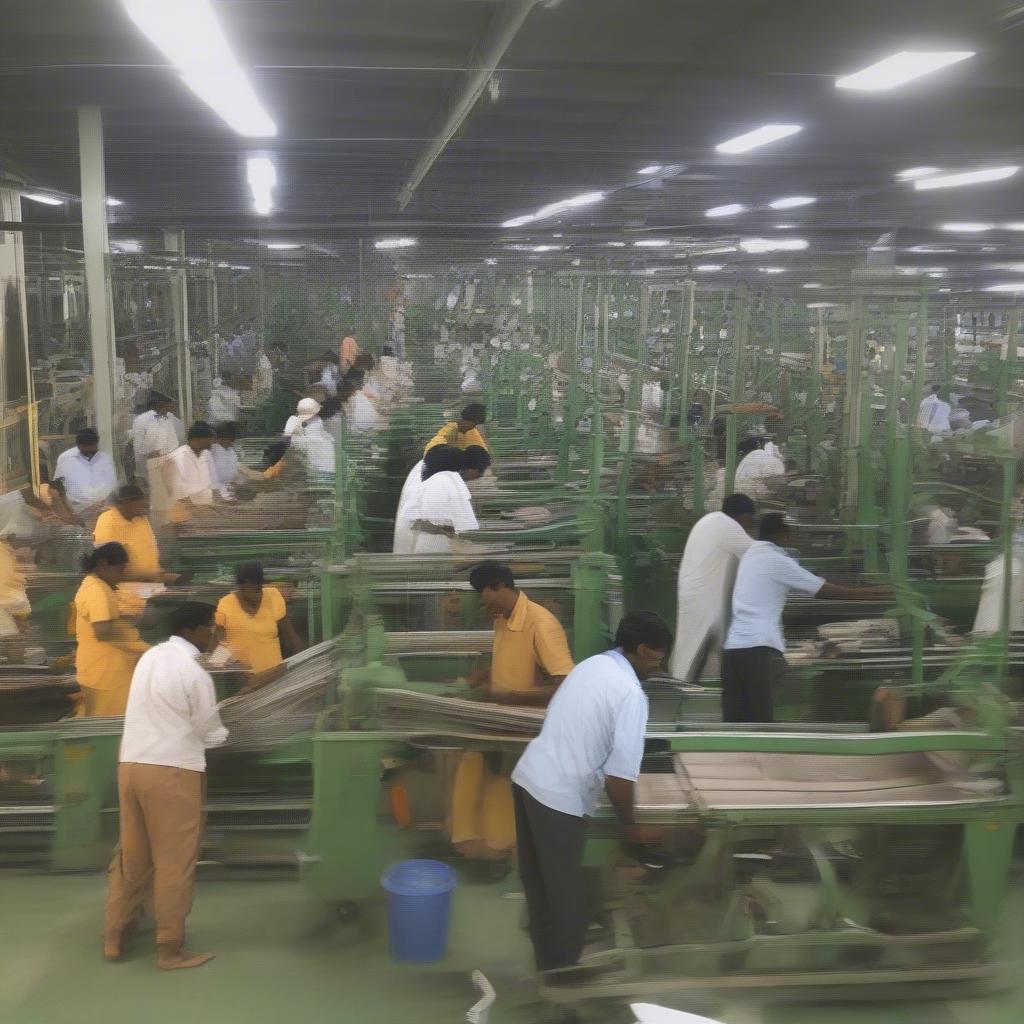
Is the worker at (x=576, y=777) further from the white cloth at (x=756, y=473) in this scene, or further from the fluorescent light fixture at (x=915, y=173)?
the fluorescent light fixture at (x=915, y=173)

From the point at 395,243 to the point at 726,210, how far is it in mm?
2294

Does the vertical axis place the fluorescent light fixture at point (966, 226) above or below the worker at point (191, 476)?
above

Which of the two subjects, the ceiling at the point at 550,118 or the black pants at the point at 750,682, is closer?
the black pants at the point at 750,682

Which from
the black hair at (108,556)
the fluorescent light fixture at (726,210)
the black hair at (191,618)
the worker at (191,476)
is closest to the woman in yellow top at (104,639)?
the black hair at (108,556)

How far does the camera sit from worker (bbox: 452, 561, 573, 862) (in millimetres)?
3992

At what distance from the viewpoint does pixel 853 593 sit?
4965 millimetres

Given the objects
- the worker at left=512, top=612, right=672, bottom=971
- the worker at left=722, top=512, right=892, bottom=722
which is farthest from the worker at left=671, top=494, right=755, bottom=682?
the worker at left=512, top=612, right=672, bottom=971

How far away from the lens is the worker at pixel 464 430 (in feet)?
23.8

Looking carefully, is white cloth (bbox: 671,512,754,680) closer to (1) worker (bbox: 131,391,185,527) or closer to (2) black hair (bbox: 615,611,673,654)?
(2) black hair (bbox: 615,611,673,654)

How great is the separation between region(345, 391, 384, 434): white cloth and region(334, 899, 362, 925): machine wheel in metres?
3.62

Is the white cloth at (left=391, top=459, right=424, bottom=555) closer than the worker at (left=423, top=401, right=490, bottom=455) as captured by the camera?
Yes

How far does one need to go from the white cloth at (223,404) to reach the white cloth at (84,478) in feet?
2.33

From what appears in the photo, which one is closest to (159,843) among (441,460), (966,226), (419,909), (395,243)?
(419,909)

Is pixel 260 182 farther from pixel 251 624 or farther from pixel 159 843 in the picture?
pixel 159 843
